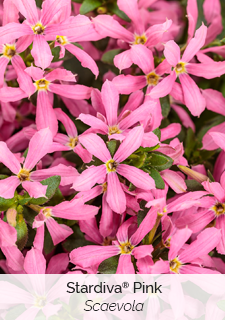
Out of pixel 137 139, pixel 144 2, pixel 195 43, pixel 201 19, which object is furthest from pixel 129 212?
pixel 201 19

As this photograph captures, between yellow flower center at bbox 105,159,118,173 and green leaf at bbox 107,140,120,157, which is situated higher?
green leaf at bbox 107,140,120,157

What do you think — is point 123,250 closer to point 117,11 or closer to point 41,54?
point 41,54

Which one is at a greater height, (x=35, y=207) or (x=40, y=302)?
(x=35, y=207)

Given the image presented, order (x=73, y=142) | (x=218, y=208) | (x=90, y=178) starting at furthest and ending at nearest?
(x=73, y=142), (x=218, y=208), (x=90, y=178)

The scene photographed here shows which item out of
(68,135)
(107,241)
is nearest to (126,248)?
(107,241)

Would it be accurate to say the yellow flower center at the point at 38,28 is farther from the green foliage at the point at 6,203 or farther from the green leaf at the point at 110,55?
the green foliage at the point at 6,203

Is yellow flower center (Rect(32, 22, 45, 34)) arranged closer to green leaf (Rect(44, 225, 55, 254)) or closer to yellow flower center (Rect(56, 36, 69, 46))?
yellow flower center (Rect(56, 36, 69, 46))

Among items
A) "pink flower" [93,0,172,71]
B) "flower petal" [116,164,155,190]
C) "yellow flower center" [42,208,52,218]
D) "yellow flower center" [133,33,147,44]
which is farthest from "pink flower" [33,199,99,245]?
"yellow flower center" [133,33,147,44]
